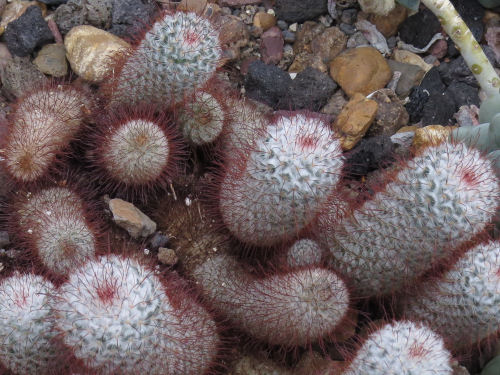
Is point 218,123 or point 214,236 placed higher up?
point 218,123

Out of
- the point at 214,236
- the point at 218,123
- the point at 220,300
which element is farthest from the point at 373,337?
the point at 218,123

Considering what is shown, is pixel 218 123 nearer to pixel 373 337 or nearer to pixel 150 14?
pixel 150 14

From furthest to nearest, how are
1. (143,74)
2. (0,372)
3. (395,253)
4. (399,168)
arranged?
1. (143,74)
2. (399,168)
3. (395,253)
4. (0,372)

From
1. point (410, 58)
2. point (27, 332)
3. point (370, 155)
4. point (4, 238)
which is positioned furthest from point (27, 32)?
point (410, 58)

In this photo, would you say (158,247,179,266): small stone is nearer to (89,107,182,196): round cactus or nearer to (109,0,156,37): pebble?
(89,107,182,196): round cactus

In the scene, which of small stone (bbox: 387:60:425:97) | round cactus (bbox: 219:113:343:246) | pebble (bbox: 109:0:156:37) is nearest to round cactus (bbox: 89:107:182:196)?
round cactus (bbox: 219:113:343:246)

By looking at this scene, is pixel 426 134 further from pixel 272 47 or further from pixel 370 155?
pixel 272 47

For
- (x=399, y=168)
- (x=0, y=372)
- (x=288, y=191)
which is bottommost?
(x=0, y=372)
